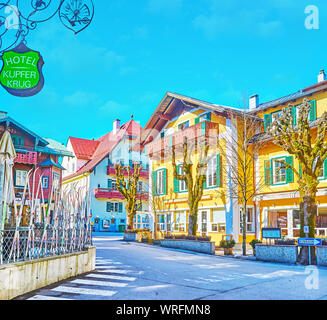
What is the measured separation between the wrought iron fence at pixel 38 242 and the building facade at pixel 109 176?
1206 inches

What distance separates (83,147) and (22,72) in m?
42.6

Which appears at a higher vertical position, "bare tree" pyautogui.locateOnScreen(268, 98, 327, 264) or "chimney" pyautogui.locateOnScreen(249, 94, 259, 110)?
"chimney" pyautogui.locateOnScreen(249, 94, 259, 110)

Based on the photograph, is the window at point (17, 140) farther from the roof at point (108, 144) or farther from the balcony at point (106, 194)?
the balcony at point (106, 194)

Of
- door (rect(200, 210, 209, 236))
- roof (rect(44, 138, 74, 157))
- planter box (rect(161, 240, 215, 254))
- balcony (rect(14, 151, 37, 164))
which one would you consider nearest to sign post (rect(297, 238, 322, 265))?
planter box (rect(161, 240, 215, 254))

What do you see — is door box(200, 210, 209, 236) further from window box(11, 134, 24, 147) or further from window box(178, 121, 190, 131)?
window box(11, 134, 24, 147)

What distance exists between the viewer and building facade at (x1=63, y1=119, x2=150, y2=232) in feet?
147

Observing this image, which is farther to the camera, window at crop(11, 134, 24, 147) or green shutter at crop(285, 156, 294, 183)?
window at crop(11, 134, 24, 147)

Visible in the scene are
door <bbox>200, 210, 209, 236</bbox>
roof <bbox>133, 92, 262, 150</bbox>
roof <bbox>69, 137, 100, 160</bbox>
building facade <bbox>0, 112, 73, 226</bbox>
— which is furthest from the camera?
roof <bbox>69, 137, 100, 160</bbox>

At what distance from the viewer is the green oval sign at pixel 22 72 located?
9148 millimetres

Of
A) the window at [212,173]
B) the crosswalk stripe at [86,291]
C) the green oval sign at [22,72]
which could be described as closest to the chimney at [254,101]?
the window at [212,173]

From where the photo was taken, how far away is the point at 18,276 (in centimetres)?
802

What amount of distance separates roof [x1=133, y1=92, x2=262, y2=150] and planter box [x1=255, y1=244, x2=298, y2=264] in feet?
35.9

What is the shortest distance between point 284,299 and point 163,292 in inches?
102

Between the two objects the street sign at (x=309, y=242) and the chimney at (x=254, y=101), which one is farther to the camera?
the chimney at (x=254, y=101)
